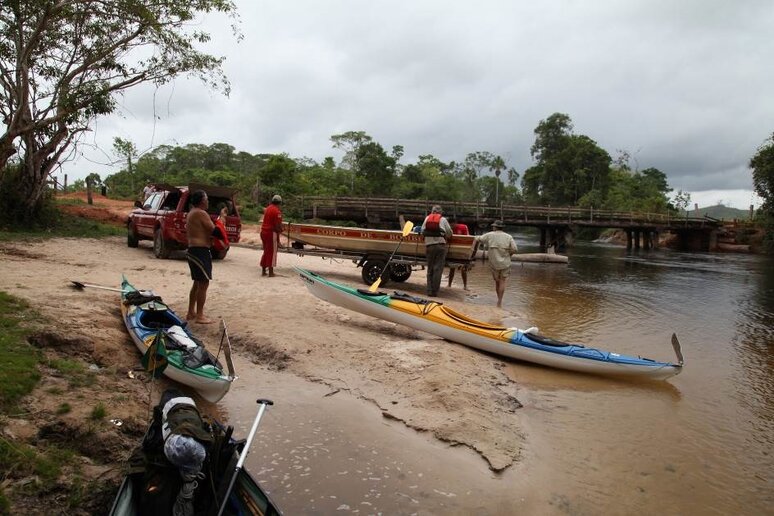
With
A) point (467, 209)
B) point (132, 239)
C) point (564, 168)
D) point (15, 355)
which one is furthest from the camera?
point (564, 168)

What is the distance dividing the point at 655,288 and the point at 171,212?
15703 mm

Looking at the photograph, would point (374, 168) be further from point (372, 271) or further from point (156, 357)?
point (156, 357)

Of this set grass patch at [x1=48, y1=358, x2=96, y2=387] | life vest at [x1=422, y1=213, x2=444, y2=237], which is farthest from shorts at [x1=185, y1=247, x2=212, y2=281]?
life vest at [x1=422, y1=213, x2=444, y2=237]

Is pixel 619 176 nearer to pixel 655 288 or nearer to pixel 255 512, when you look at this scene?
pixel 655 288

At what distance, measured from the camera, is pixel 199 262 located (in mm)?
6887

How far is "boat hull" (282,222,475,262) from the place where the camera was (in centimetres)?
1149

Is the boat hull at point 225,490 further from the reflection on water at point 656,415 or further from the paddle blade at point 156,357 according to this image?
the reflection on water at point 656,415

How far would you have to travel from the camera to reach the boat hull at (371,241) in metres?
11.5

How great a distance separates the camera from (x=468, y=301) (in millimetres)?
11859

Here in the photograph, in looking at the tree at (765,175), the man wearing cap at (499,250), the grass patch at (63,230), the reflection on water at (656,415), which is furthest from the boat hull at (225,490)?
the tree at (765,175)

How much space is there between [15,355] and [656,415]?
6941 millimetres

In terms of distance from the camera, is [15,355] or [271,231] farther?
[271,231]

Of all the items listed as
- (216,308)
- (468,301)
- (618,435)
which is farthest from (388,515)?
(468,301)

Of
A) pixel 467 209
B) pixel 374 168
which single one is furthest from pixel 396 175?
pixel 467 209
